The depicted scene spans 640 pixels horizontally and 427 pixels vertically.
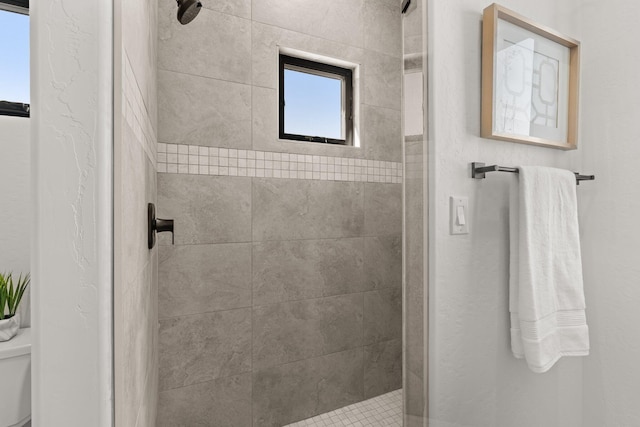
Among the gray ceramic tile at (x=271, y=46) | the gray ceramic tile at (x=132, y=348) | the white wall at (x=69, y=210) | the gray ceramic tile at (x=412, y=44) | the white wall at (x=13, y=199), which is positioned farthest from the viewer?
the gray ceramic tile at (x=271, y=46)

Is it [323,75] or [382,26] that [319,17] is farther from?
[382,26]

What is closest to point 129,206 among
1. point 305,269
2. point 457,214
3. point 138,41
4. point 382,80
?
point 138,41

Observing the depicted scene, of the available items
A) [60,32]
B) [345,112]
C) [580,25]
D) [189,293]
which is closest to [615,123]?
[580,25]

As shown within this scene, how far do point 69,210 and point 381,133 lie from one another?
1886 mm

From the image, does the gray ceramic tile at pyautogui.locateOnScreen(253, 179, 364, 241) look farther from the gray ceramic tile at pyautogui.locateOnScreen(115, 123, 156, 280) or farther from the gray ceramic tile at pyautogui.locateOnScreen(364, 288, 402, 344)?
the gray ceramic tile at pyautogui.locateOnScreen(115, 123, 156, 280)

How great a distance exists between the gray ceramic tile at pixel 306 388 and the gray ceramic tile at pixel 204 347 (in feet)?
0.58

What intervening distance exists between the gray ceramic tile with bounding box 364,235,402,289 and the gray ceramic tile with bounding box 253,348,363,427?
44cm

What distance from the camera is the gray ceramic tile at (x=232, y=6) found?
155 centimetres

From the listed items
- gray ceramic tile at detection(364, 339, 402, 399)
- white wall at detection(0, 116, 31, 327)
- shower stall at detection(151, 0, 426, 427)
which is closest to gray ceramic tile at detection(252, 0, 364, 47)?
shower stall at detection(151, 0, 426, 427)

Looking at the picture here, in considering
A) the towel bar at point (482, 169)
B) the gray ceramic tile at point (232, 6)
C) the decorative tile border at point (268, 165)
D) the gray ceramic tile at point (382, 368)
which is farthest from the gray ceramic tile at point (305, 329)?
the gray ceramic tile at point (232, 6)

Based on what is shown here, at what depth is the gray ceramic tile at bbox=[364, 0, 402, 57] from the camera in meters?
1.98

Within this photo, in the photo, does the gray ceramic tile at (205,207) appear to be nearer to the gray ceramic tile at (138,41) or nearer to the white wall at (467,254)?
the gray ceramic tile at (138,41)

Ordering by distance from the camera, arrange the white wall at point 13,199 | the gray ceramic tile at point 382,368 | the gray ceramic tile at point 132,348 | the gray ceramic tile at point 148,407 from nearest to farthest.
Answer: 1. the gray ceramic tile at point 132,348
2. the gray ceramic tile at point 148,407
3. the white wall at point 13,199
4. the gray ceramic tile at point 382,368

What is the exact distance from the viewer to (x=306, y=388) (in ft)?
5.83
